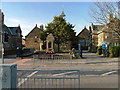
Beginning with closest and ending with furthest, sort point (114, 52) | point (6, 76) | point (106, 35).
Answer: point (6, 76)
point (114, 52)
point (106, 35)

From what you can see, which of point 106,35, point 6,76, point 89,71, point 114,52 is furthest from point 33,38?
point 6,76

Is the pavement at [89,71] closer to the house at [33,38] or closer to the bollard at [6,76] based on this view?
the bollard at [6,76]

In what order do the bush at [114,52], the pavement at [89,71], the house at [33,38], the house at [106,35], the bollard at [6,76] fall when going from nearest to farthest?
the bollard at [6,76]
the pavement at [89,71]
the house at [106,35]
the bush at [114,52]
the house at [33,38]

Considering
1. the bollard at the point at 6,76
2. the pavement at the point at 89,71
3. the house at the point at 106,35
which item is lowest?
the pavement at the point at 89,71

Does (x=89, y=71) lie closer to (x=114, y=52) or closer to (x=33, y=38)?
(x=114, y=52)

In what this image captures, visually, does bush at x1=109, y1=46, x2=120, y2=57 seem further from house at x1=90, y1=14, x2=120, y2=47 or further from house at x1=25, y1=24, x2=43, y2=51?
house at x1=25, y1=24, x2=43, y2=51

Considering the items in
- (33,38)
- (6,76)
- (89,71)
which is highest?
(33,38)

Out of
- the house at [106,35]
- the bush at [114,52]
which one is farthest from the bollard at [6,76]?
the bush at [114,52]

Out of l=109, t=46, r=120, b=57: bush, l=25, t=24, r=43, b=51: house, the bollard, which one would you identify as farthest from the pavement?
l=25, t=24, r=43, b=51: house

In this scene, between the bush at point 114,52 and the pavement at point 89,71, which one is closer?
the pavement at point 89,71

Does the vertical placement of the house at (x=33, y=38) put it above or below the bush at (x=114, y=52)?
above

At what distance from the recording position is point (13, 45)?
36.2 meters

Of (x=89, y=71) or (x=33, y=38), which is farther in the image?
(x=33, y=38)

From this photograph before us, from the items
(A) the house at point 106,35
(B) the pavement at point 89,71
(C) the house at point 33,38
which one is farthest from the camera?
(C) the house at point 33,38
